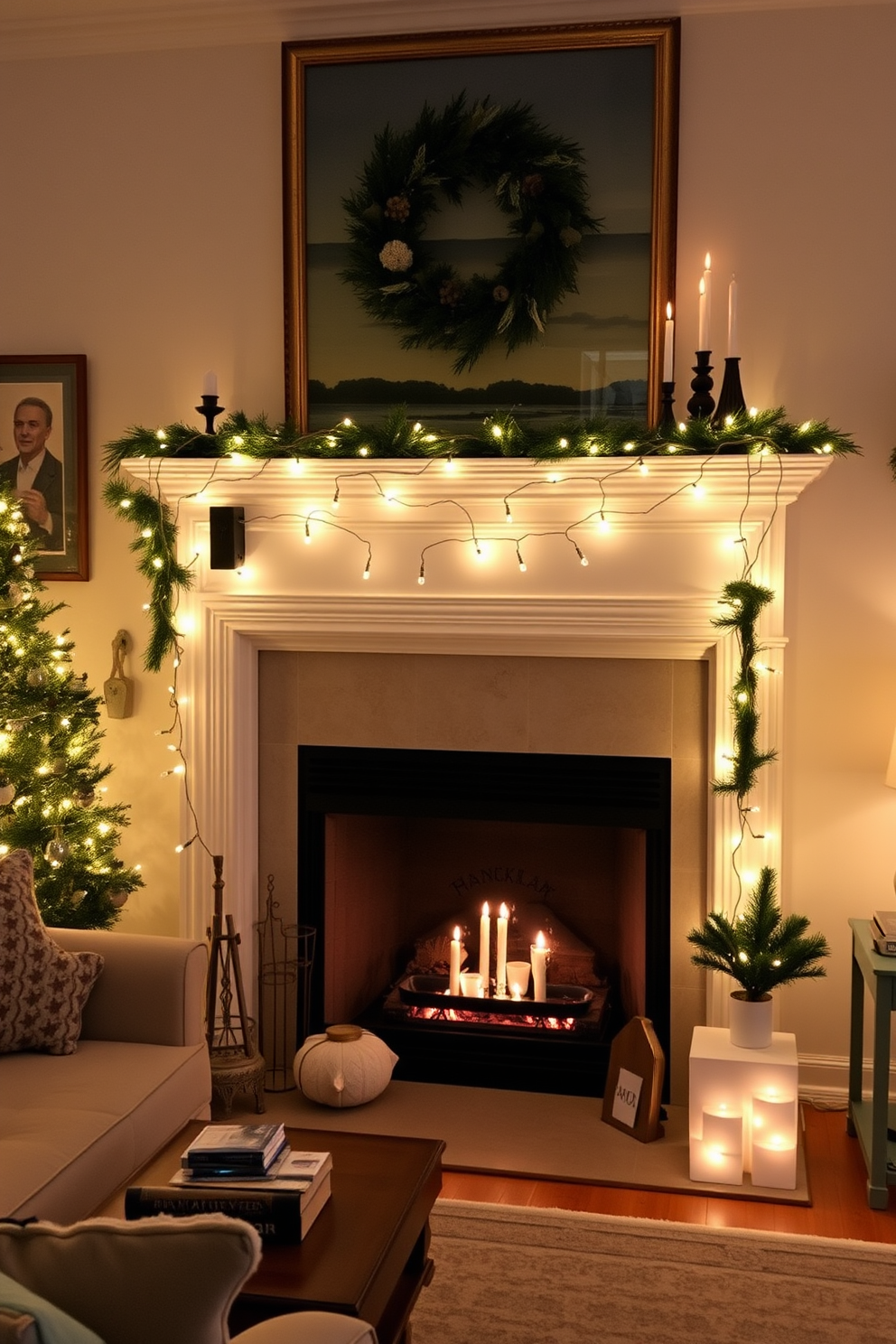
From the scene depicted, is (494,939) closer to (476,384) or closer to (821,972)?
(821,972)

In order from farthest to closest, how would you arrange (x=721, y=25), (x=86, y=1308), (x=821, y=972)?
(x=721, y=25) < (x=821, y=972) < (x=86, y=1308)

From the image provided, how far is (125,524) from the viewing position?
3.88m

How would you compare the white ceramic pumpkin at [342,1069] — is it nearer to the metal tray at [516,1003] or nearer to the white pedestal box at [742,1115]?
the metal tray at [516,1003]

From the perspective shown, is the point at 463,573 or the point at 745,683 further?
the point at 463,573

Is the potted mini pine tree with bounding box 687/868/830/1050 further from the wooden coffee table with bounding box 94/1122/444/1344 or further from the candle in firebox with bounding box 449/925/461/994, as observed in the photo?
the wooden coffee table with bounding box 94/1122/444/1344

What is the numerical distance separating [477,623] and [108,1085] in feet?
5.13

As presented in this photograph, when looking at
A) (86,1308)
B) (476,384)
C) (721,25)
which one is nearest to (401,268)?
(476,384)

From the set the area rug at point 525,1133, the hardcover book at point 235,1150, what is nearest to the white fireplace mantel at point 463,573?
the area rug at point 525,1133

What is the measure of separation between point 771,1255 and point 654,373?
225 centimetres

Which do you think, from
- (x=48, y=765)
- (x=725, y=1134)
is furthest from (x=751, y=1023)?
(x=48, y=765)

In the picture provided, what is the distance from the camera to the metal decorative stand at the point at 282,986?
382 cm

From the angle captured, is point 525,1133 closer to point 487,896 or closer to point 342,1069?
point 342,1069

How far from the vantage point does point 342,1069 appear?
3463 millimetres

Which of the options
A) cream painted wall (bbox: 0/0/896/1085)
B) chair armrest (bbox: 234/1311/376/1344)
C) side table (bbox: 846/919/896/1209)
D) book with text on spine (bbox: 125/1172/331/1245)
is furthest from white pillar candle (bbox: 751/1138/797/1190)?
chair armrest (bbox: 234/1311/376/1344)
